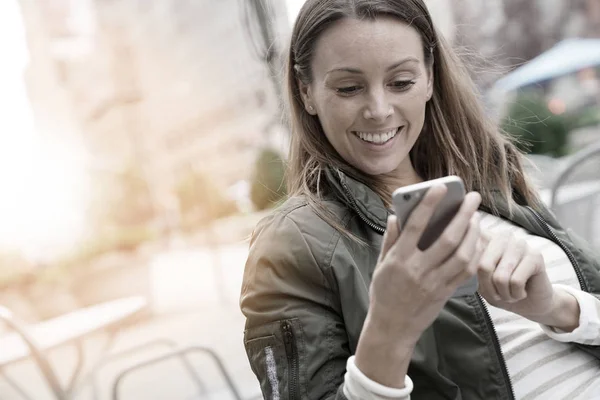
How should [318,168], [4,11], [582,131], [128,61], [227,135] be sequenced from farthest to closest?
1. [582,131]
2. [227,135]
3. [128,61]
4. [4,11]
5. [318,168]

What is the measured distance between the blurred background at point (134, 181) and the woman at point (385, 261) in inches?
10.4

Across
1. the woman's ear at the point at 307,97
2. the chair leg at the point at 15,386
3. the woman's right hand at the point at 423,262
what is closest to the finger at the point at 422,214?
the woman's right hand at the point at 423,262

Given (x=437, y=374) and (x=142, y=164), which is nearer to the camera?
(x=437, y=374)

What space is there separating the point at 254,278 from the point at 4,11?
0.85 metres

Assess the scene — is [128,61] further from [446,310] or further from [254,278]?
[446,310]

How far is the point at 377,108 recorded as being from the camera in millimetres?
981

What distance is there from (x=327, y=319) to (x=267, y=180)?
0.79m

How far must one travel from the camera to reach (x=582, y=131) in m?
3.23

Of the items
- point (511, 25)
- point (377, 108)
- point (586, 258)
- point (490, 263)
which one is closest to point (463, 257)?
point (490, 263)

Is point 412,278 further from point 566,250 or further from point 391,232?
point 566,250

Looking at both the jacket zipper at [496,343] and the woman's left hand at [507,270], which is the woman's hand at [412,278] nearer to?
the woman's left hand at [507,270]

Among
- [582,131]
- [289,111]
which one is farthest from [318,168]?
[582,131]

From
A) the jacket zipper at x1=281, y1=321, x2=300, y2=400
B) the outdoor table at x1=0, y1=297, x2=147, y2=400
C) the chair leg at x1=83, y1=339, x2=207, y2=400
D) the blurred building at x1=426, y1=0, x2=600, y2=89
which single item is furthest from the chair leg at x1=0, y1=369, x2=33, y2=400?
the blurred building at x1=426, y1=0, x2=600, y2=89

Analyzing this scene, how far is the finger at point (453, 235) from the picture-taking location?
632mm
